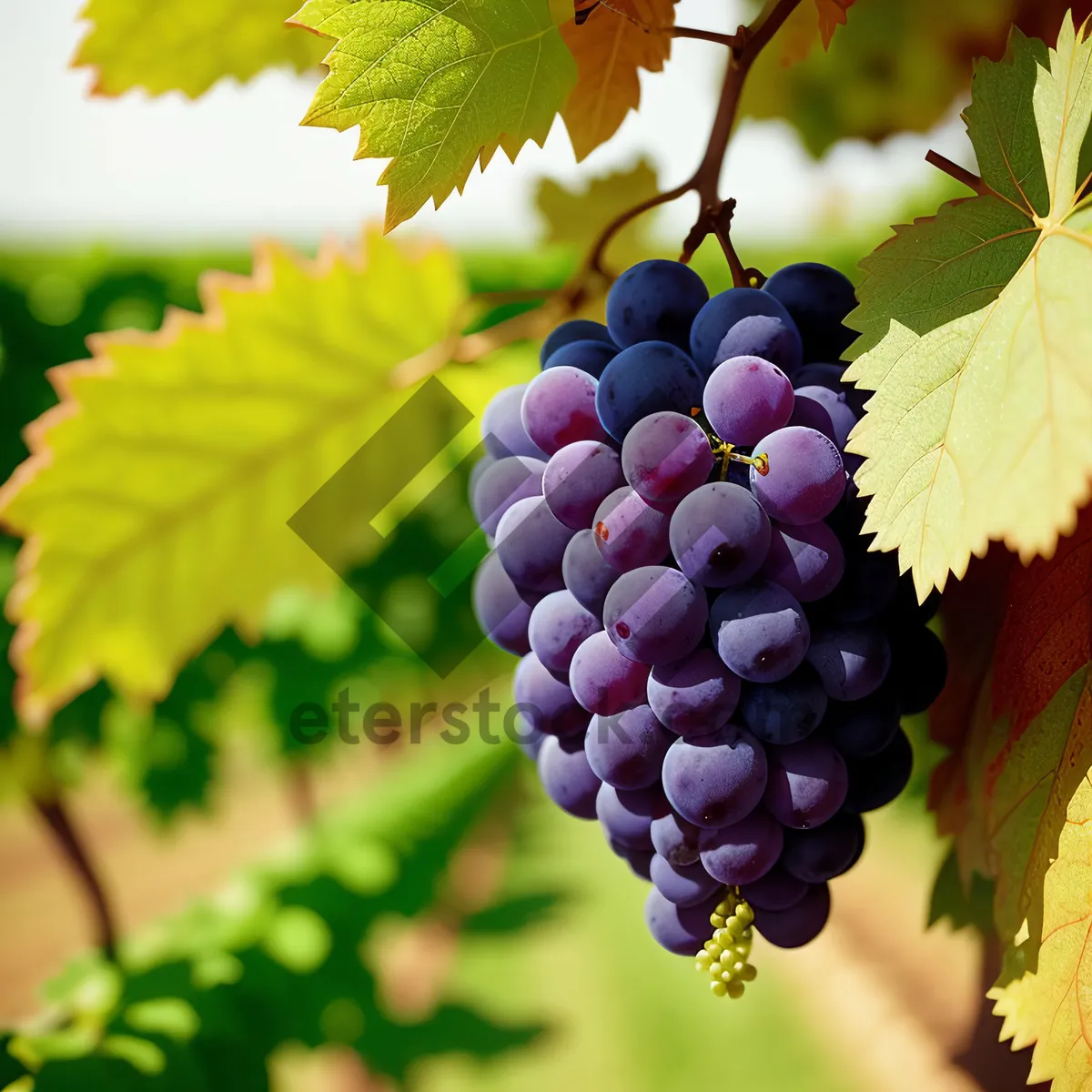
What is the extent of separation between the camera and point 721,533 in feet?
1.05

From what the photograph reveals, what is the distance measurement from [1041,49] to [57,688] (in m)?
0.54

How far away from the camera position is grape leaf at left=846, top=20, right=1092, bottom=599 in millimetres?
231

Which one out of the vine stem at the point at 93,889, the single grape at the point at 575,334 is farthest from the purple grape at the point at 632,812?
the vine stem at the point at 93,889

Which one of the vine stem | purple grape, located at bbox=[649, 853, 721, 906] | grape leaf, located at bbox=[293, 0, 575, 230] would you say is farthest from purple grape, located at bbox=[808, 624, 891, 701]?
the vine stem

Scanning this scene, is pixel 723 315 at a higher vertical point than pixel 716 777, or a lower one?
higher

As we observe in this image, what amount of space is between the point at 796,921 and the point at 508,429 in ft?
0.87

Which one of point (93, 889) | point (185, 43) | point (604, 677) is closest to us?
point (604, 677)

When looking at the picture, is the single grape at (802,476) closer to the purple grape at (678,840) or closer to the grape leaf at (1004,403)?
the grape leaf at (1004,403)

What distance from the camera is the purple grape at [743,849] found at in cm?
36

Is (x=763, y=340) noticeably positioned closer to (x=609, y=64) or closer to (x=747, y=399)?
(x=747, y=399)

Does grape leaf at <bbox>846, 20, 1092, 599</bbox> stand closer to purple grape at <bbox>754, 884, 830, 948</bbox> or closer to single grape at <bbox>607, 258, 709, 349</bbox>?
single grape at <bbox>607, 258, 709, 349</bbox>

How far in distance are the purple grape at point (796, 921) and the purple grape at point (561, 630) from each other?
5.8 inches

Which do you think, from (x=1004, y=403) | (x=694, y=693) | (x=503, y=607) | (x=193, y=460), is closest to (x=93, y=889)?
(x=193, y=460)

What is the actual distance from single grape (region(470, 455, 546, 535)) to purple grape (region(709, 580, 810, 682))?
114 mm
